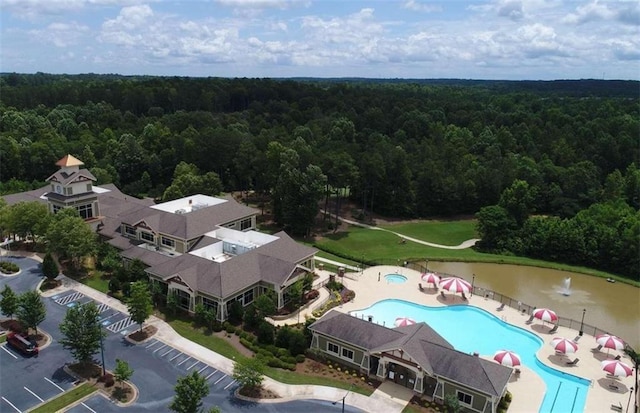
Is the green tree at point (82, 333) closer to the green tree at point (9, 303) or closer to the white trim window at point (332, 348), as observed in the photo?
the green tree at point (9, 303)

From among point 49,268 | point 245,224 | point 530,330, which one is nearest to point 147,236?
point 49,268

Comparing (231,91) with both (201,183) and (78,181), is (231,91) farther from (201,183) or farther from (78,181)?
(78,181)

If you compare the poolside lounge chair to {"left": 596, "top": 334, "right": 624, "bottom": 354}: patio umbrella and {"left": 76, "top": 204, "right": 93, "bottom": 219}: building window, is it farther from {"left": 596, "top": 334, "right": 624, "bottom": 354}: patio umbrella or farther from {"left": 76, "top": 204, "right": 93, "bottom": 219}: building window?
{"left": 76, "top": 204, "right": 93, "bottom": 219}: building window

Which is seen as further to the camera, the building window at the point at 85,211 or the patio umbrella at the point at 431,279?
the building window at the point at 85,211

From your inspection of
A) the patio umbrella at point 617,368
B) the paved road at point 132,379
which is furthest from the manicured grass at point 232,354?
the patio umbrella at point 617,368

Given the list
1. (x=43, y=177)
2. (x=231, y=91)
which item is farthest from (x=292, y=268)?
(x=231, y=91)

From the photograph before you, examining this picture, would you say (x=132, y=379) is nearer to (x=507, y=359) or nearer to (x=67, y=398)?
(x=67, y=398)
